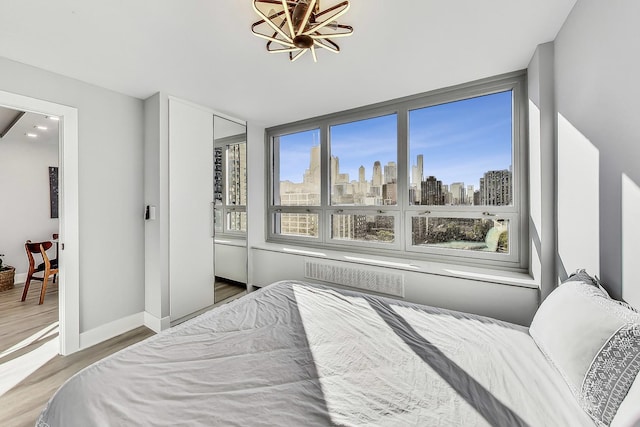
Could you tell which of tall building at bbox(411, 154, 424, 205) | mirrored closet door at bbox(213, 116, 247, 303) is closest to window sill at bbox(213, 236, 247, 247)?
mirrored closet door at bbox(213, 116, 247, 303)

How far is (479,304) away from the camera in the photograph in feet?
7.40

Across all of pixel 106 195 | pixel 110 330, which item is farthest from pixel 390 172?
pixel 110 330

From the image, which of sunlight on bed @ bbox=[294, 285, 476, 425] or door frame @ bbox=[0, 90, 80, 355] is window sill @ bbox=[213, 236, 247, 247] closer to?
door frame @ bbox=[0, 90, 80, 355]

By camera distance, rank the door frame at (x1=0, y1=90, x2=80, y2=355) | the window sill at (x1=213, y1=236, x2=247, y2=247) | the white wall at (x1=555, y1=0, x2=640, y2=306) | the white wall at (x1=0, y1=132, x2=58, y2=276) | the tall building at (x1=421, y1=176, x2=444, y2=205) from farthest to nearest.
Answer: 1. the white wall at (x1=0, y1=132, x2=58, y2=276)
2. the window sill at (x1=213, y1=236, x2=247, y2=247)
3. the tall building at (x1=421, y1=176, x2=444, y2=205)
4. the door frame at (x1=0, y1=90, x2=80, y2=355)
5. the white wall at (x1=555, y1=0, x2=640, y2=306)

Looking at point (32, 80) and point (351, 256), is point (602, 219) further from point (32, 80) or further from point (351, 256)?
point (32, 80)

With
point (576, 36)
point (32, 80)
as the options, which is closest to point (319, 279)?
point (576, 36)

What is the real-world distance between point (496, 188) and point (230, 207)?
3192 millimetres

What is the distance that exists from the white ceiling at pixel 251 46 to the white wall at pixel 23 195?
318 centimetres

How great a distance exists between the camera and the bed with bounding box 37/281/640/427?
0.92 meters

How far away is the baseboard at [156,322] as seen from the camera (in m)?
2.74

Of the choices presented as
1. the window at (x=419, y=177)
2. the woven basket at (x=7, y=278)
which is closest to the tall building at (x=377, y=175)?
the window at (x=419, y=177)

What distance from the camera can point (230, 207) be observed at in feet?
12.0

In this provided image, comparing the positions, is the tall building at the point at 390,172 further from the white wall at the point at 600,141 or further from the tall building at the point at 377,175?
the white wall at the point at 600,141

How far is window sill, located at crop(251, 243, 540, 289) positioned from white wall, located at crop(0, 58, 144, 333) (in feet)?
5.15
